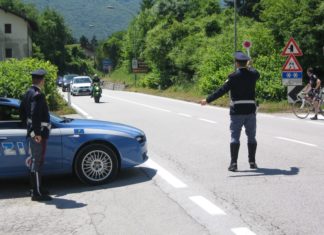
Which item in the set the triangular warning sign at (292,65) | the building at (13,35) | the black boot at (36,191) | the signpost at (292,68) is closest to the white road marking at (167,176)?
the black boot at (36,191)

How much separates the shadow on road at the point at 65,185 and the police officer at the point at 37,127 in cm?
29

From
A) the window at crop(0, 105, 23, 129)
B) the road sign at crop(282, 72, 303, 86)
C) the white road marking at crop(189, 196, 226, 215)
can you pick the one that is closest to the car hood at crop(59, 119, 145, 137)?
the window at crop(0, 105, 23, 129)

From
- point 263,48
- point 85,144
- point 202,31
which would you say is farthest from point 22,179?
point 202,31

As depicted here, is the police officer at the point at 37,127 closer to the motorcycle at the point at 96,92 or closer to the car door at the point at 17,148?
the car door at the point at 17,148

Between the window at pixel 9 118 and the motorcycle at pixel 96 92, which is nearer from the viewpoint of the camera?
the window at pixel 9 118

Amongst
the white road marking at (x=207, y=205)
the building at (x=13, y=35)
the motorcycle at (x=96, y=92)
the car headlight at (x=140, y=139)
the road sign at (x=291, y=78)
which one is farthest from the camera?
the building at (x=13, y=35)

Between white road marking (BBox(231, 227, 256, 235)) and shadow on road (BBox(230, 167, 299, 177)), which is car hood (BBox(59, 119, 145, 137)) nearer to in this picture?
shadow on road (BBox(230, 167, 299, 177))

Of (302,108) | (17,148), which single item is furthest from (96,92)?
(17,148)

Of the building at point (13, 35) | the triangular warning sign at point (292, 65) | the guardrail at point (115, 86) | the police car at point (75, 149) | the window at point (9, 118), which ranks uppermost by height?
the building at point (13, 35)

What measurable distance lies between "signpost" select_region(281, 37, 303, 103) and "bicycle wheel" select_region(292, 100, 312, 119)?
3.51ft

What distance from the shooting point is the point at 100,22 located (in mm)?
189875

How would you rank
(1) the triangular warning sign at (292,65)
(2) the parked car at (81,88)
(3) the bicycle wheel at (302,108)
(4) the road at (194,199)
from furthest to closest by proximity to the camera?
(2) the parked car at (81,88) < (1) the triangular warning sign at (292,65) < (3) the bicycle wheel at (302,108) < (4) the road at (194,199)

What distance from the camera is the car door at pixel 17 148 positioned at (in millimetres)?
7504

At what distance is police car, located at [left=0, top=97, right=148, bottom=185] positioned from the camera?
24.8 feet
